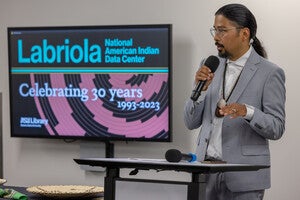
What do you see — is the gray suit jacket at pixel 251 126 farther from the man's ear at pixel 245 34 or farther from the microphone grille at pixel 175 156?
the microphone grille at pixel 175 156

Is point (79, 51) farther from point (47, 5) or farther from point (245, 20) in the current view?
point (245, 20)

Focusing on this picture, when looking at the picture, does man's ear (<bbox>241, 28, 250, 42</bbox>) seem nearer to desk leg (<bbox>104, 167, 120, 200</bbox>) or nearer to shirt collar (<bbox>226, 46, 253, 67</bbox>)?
shirt collar (<bbox>226, 46, 253, 67</bbox>)

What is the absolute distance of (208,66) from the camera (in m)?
2.47

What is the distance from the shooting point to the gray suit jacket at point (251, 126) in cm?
246

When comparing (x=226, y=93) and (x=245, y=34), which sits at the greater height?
(x=245, y=34)

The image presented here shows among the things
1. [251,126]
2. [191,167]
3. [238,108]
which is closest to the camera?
[191,167]

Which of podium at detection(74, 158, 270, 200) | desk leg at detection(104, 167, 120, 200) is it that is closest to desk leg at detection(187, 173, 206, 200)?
podium at detection(74, 158, 270, 200)

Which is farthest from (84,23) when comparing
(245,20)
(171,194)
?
(171,194)

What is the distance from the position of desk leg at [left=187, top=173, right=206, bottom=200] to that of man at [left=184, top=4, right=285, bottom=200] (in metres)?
0.58

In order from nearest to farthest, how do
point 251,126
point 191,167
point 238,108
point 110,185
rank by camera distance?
point 191,167, point 110,185, point 238,108, point 251,126

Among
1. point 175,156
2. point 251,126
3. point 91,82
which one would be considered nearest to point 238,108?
point 251,126

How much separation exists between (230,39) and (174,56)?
137cm

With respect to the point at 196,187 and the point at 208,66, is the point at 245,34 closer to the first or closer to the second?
the point at 208,66

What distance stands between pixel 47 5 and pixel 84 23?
33cm
